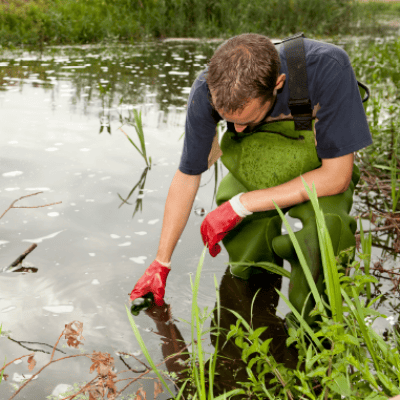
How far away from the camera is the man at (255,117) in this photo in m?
1.53

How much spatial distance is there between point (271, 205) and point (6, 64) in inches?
225

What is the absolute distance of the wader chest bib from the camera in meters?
1.82

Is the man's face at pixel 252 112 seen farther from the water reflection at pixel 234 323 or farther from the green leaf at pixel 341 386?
the green leaf at pixel 341 386

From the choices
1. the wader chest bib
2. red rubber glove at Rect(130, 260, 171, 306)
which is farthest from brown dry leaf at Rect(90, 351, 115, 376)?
the wader chest bib

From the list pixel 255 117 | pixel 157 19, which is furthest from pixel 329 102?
pixel 157 19

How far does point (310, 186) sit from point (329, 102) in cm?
35

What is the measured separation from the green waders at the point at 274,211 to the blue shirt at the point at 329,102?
127 millimetres

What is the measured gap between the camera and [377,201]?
3010 millimetres

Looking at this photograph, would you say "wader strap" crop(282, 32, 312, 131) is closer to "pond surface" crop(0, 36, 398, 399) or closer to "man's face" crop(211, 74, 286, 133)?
"man's face" crop(211, 74, 286, 133)

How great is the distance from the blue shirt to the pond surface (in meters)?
0.81

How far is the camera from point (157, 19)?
959cm

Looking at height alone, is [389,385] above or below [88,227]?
above

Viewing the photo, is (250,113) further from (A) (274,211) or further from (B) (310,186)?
(A) (274,211)

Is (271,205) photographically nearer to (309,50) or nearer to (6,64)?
(309,50)
